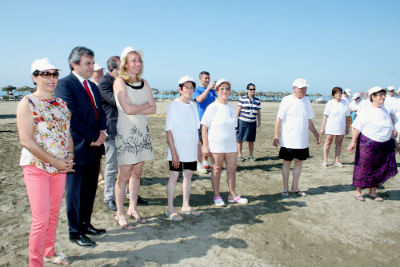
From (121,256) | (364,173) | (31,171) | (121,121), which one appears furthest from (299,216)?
(31,171)

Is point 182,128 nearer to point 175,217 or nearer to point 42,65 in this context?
point 175,217

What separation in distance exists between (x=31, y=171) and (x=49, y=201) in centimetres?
33

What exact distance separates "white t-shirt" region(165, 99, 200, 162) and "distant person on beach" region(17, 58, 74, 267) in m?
1.58

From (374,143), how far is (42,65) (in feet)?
16.3

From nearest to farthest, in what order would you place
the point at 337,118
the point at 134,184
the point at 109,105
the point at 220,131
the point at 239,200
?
the point at 109,105, the point at 134,184, the point at 220,131, the point at 239,200, the point at 337,118

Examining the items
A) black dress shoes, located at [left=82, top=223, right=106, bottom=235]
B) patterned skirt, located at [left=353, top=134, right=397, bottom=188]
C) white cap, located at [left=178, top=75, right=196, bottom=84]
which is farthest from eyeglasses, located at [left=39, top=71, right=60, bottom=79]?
patterned skirt, located at [left=353, top=134, right=397, bottom=188]

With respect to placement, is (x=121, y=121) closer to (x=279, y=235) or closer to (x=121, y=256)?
(x=121, y=256)

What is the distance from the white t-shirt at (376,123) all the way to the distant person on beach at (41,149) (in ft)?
15.0

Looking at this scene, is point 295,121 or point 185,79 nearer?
point 185,79

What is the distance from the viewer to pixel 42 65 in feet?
8.52

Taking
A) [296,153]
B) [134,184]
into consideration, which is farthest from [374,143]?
[134,184]

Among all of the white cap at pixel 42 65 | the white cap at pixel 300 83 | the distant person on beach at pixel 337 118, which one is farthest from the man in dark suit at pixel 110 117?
the distant person on beach at pixel 337 118

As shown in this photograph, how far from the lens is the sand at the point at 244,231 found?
3.13m

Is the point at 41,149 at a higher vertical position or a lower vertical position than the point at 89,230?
higher
